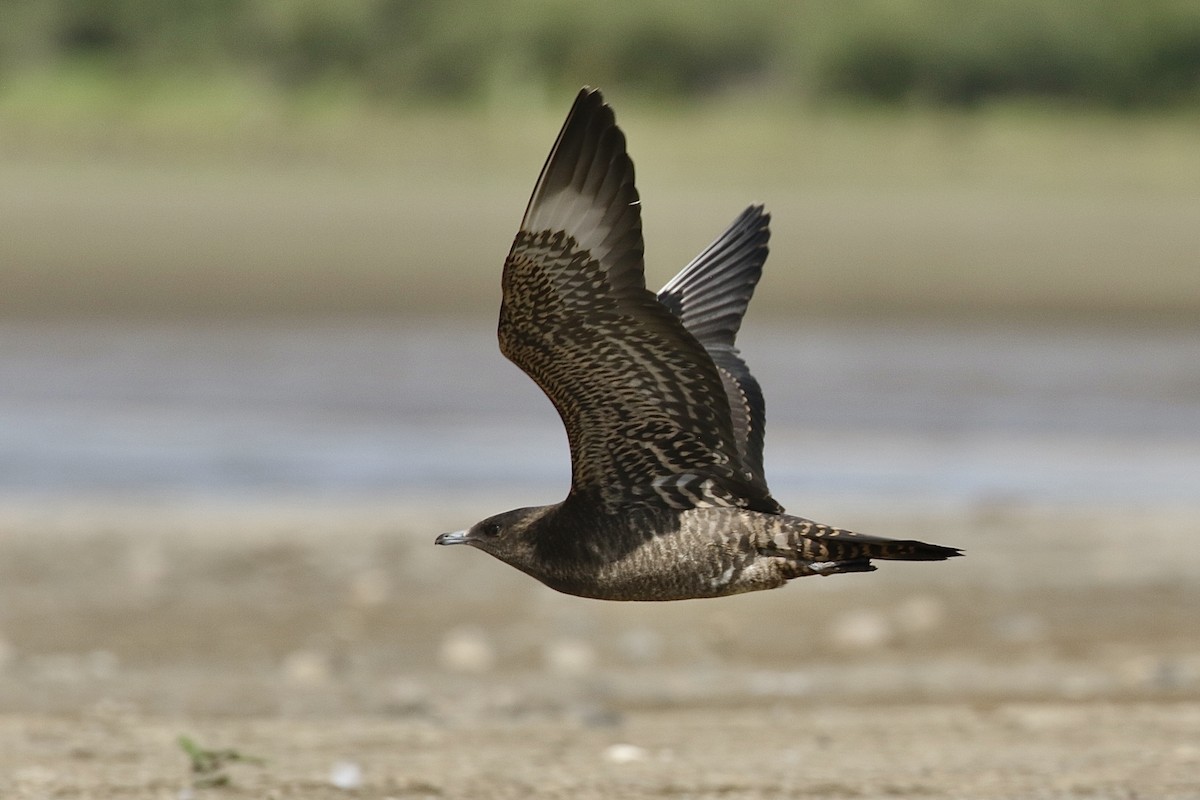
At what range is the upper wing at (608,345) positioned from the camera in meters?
4.86

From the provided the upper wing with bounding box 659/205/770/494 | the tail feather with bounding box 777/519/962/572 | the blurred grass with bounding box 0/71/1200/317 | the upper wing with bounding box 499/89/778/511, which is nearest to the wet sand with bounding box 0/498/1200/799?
the tail feather with bounding box 777/519/962/572

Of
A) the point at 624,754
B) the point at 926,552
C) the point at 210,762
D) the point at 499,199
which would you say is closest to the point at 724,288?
the point at 926,552

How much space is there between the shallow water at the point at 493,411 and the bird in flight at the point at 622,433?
6002mm

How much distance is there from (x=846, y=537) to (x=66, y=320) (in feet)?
49.9

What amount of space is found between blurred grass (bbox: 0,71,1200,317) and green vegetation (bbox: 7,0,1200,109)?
119 centimetres

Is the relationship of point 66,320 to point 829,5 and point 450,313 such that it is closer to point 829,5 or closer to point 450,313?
point 450,313

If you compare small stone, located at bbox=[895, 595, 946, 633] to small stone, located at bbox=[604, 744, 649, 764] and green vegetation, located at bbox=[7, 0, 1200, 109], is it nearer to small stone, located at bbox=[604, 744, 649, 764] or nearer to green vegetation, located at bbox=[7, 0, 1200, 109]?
small stone, located at bbox=[604, 744, 649, 764]

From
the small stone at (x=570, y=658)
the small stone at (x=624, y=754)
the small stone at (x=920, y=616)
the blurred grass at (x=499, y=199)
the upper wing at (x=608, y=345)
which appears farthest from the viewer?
the blurred grass at (x=499, y=199)

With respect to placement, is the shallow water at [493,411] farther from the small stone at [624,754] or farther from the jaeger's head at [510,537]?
the jaeger's head at [510,537]

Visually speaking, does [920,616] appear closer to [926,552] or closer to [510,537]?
[510,537]

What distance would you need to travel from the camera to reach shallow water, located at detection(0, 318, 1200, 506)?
12.2 meters

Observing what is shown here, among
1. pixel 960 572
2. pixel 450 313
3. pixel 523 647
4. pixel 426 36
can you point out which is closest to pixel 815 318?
pixel 450 313

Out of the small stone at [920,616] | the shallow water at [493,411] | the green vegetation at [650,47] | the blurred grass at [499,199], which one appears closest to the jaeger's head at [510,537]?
the small stone at [920,616]

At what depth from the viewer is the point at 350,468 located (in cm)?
1248
